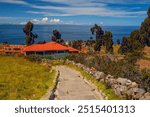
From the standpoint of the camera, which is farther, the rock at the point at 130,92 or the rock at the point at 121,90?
the rock at the point at 121,90

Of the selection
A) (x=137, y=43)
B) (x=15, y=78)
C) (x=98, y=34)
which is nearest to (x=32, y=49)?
(x=137, y=43)

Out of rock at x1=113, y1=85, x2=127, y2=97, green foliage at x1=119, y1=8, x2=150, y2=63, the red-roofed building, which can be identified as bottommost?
the red-roofed building

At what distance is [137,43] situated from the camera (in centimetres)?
6391

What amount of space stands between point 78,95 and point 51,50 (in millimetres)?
44460

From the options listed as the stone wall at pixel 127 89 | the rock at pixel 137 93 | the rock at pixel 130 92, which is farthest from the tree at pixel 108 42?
the rock at pixel 137 93

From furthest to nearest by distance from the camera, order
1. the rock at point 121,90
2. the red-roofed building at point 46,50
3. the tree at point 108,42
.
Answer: the tree at point 108,42, the red-roofed building at point 46,50, the rock at point 121,90

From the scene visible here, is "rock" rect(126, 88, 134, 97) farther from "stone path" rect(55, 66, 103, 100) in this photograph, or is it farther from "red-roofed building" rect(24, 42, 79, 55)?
"red-roofed building" rect(24, 42, 79, 55)

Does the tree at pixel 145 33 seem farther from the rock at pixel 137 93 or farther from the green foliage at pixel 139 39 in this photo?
the rock at pixel 137 93

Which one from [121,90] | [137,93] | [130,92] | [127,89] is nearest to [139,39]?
[127,89]

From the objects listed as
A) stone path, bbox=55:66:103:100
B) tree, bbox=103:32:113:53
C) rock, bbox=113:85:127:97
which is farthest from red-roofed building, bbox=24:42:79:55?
rock, bbox=113:85:127:97

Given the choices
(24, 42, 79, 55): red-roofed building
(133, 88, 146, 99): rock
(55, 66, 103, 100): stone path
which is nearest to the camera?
(133, 88, 146, 99): rock

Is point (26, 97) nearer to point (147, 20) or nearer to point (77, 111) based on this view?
point (77, 111)

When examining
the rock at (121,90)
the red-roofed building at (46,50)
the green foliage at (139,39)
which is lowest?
the red-roofed building at (46,50)

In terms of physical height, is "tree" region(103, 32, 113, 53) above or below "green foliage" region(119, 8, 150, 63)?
below
